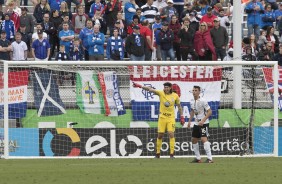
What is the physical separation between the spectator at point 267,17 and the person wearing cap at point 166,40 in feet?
13.9

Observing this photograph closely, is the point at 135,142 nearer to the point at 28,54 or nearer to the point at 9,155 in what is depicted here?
the point at 9,155

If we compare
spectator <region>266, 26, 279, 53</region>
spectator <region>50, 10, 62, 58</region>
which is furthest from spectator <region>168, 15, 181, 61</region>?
spectator <region>50, 10, 62, 58</region>

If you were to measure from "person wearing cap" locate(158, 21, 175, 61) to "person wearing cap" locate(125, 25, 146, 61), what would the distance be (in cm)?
67

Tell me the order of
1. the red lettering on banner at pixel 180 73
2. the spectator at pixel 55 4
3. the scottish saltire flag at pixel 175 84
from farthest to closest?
the spectator at pixel 55 4 < the red lettering on banner at pixel 180 73 < the scottish saltire flag at pixel 175 84

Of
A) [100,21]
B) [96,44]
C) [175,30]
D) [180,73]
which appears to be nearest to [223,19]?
[175,30]

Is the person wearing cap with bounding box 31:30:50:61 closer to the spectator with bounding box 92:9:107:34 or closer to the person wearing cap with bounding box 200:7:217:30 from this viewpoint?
the spectator with bounding box 92:9:107:34

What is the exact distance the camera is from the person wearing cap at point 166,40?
30.3 meters

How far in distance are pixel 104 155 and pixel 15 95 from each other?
297 centimetres

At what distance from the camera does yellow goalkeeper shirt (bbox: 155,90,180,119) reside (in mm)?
25188

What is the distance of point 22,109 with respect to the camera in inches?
1029

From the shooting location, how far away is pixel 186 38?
99.7ft

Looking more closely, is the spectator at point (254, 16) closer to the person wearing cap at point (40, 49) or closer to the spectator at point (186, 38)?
the spectator at point (186, 38)
